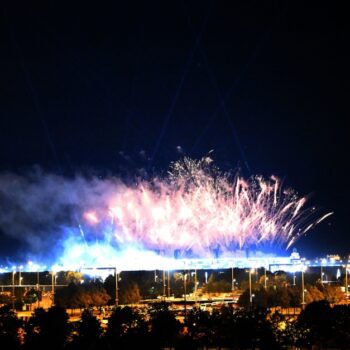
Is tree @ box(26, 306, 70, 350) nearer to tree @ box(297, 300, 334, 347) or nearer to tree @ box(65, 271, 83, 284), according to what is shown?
tree @ box(297, 300, 334, 347)

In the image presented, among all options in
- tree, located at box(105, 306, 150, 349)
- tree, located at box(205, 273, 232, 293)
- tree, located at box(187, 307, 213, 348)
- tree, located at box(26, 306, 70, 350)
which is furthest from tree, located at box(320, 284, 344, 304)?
tree, located at box(26, 306, 70, 350)

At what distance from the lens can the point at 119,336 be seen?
15984 millimetres

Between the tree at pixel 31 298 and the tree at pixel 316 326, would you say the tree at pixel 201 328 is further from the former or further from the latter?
the tree at pixel 31 298

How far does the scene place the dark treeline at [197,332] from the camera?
1578 centimetres

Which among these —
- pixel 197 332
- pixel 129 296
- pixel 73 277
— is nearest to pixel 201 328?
pixel 197 332

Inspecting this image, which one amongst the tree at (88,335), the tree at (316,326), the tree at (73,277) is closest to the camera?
the tree at (88,335)

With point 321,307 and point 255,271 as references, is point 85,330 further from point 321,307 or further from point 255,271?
point 255,271

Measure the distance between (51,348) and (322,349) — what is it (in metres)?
7.23

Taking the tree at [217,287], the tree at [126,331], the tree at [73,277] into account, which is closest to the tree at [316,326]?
the tree at [126,331]

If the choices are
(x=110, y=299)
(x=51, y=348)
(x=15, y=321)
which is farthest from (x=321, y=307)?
(x=110, y=299)

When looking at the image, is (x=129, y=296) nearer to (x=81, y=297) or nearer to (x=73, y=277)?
(x=81, y=297)

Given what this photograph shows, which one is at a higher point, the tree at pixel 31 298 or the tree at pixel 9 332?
the tree at pixel 31 298

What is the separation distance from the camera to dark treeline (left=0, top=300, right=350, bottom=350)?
15.8 m

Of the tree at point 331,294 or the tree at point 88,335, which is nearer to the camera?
the tree at point 88,335
